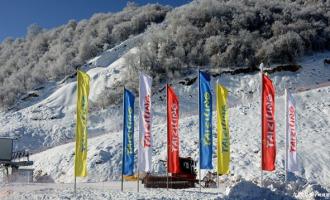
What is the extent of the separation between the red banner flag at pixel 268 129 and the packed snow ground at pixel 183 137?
0.98 meters

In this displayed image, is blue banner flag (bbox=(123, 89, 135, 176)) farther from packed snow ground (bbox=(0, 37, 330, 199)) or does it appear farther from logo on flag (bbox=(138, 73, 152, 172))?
packed snow ground (bbox=(0, 37, 330, 199))

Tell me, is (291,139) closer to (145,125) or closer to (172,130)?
(172,130)

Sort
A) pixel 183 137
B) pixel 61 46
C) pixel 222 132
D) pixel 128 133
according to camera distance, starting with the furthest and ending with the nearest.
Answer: pixel 61 46
pixel 183 137
pixel 222 132
pixel 128 133

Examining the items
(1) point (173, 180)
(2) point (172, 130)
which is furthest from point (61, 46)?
(2) point (172, 130)

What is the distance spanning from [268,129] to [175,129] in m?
4.52

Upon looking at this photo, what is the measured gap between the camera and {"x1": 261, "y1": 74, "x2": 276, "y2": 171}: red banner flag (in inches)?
845

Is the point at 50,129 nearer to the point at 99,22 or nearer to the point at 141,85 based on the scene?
the point at 141,85

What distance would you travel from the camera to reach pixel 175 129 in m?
23.6

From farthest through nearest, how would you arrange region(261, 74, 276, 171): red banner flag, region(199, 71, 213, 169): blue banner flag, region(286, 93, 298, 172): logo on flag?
region(199, 71, 213, 169): blue banner flag, region(286, 93, 298, 172): logo on flag, region(261, 74, 276, 171): red banner flag

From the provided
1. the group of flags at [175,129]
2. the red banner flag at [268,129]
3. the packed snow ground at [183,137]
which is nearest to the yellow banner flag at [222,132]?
the group of flags at [175,129]

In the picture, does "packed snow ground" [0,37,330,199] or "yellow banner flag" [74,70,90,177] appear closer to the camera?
"packed snow ground" [0,37,330,199]

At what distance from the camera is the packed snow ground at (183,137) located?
2117 centimetres

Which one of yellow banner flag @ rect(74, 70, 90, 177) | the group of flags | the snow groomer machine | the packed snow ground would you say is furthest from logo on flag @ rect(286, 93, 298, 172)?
yellow banner flag @ rect(74, 70, 90, 177)

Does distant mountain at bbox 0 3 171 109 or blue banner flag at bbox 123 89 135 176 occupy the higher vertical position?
distant mountain at bbox 0 3 171 109
